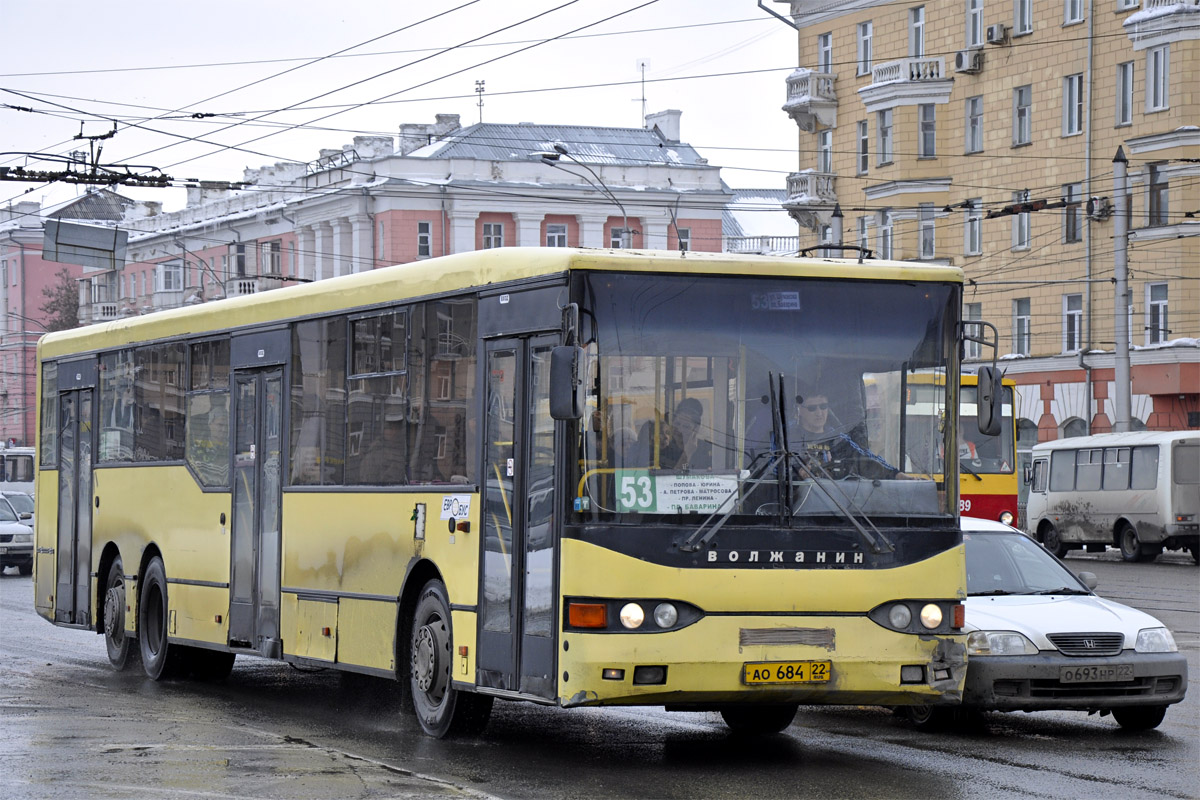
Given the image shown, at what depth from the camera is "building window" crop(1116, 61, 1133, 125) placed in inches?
1948

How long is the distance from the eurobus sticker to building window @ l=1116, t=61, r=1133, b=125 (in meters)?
40.4

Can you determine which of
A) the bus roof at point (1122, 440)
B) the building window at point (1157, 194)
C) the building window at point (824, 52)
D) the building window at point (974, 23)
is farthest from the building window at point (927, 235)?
the bus roof at point (1122, 440)

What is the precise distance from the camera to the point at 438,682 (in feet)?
39.9

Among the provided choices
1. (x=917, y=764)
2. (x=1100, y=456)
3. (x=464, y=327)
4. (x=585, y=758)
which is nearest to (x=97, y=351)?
(x=464, y=327)

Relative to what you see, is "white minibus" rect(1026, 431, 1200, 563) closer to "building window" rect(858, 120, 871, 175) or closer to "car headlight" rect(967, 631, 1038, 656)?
"building window" rect(858, 120, 871, 175)

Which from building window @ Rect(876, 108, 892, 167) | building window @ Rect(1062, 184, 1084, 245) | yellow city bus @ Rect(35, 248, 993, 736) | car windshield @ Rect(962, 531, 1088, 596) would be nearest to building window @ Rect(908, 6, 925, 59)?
building window @ Rect(876, 108, 892, 167)

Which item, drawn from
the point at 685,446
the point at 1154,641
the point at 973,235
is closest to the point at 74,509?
the point at 685,446

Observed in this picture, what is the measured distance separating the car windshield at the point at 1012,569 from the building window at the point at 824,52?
47.1 metres

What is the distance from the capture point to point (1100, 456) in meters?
43.3

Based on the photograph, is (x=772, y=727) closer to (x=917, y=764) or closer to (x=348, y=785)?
(x=917, y=764)

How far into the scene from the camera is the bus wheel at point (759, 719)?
495 inches

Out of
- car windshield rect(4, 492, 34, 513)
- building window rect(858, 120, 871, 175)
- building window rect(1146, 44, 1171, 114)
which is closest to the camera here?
car windshield rect(4, 492, 34, 513)

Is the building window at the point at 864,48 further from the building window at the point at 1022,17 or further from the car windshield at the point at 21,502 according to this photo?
the car windshield at the point at 21,502

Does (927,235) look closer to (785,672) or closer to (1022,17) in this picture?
(1022,17)
